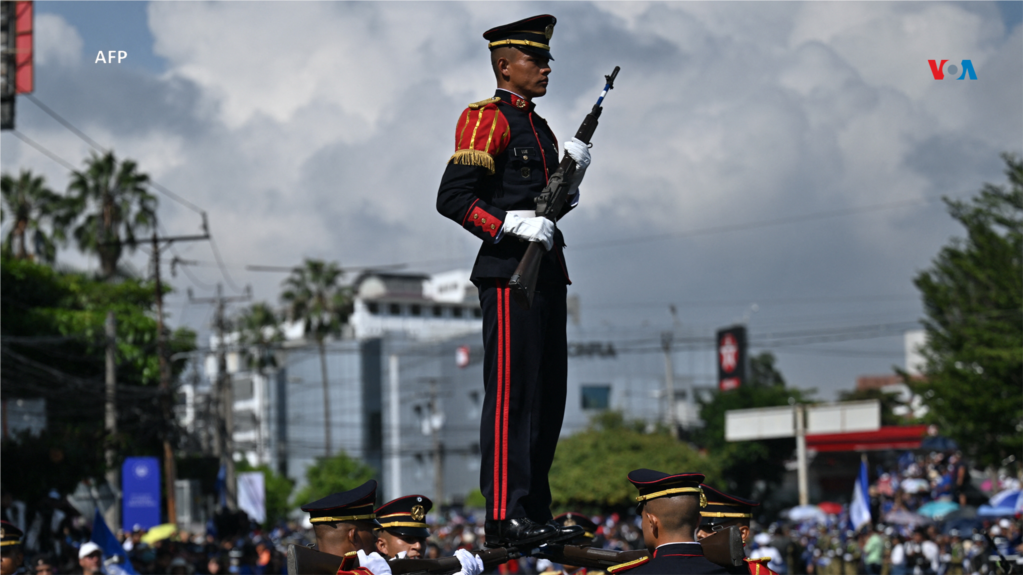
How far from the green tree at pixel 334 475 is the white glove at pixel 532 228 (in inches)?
2581

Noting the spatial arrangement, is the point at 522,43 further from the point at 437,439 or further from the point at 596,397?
the point at 596,397

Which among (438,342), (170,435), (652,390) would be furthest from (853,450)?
(170,435)

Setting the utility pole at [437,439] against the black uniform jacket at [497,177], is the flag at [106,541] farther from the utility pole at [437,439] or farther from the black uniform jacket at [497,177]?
the utility pole at [437,439]

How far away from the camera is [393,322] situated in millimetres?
102625

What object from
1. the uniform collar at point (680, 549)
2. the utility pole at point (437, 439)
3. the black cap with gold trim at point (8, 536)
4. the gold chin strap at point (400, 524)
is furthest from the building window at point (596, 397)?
the uniform collar at point (680, 549)

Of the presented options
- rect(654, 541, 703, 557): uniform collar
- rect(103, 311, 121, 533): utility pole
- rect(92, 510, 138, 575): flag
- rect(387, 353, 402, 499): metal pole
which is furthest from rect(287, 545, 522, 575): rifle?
rect(387, 353, 402, 499): metal pole

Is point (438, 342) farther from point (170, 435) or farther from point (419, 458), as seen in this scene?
point (170, 435)

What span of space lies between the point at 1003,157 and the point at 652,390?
50767 mm

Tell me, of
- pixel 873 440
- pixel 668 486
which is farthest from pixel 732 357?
pixel 668 486

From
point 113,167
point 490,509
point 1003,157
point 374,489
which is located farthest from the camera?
point 113,167

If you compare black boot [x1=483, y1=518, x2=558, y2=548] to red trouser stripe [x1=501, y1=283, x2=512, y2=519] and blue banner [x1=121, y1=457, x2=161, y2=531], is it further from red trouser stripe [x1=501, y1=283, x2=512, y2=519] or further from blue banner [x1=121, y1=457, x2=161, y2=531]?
blue banner [x1=121, y1=457, x2=161, y2=531]

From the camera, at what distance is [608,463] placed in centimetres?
4956

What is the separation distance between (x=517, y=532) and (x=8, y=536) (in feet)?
11.2

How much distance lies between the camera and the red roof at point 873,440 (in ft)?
182
